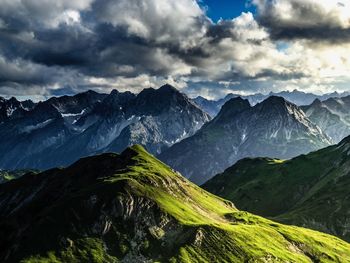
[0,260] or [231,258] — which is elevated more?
[231,258]

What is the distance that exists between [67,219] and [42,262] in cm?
2682

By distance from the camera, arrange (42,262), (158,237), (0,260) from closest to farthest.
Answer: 1. (42,262)
2. (0,260)
3. (158,237)

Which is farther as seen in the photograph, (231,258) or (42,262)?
(231,258)

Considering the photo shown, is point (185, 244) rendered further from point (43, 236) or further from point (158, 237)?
point (43, 236)

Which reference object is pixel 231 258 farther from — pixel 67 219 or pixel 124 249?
pixel 67 219

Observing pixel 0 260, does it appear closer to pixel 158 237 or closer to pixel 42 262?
pixel 42 262

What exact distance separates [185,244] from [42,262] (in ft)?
178

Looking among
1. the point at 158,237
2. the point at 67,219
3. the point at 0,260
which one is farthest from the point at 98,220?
the point at 0,260

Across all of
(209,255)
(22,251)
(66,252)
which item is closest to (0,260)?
(22,251)

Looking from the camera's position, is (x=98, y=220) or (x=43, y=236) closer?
(x=43, y=236)

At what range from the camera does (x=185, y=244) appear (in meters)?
196

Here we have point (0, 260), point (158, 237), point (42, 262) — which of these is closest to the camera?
point (42, 262)

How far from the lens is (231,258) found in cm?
19962

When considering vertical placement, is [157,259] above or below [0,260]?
above
